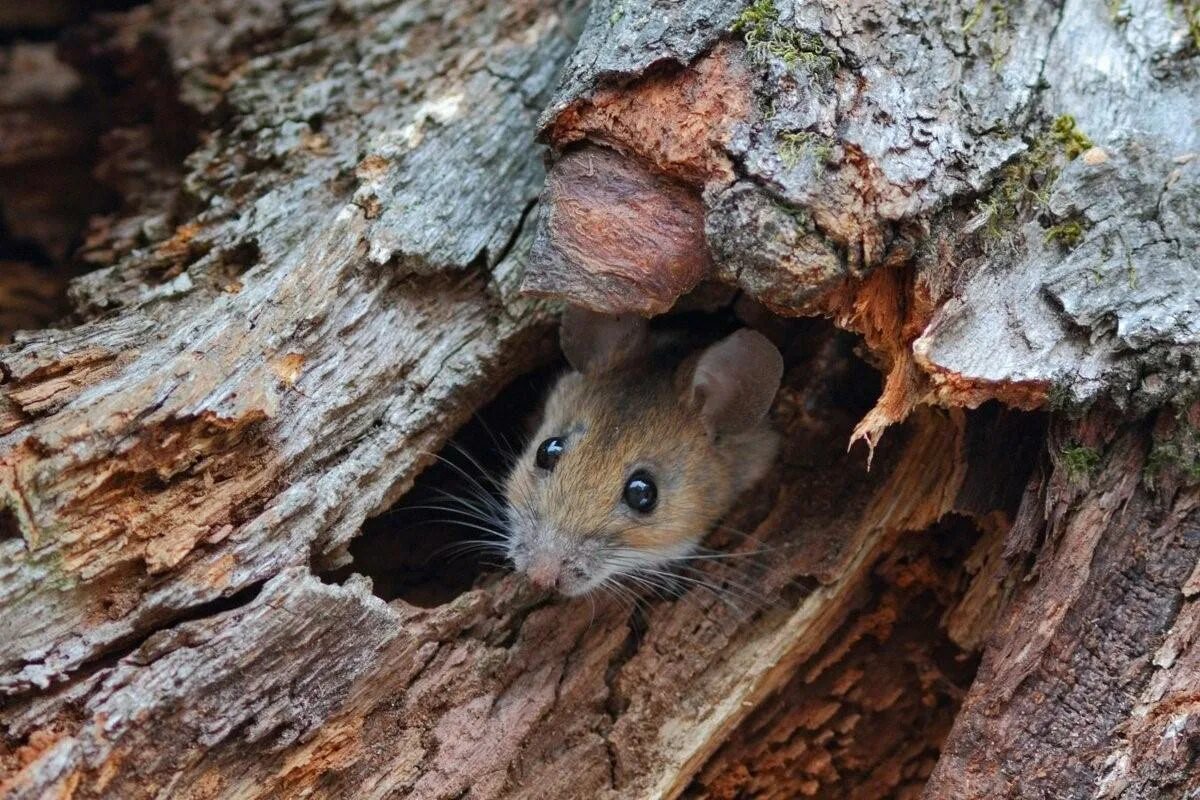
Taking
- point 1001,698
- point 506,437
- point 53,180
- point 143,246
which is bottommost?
point 1001,698

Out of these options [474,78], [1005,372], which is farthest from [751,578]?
[474,78]

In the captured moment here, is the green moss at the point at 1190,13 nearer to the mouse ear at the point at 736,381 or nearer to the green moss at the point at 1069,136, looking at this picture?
the green moss at the point at 1069,136

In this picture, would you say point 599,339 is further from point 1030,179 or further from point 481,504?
point 1030,179

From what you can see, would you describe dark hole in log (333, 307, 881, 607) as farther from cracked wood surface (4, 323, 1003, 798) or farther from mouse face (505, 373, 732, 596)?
mouse face (505, 373, 732, 596)

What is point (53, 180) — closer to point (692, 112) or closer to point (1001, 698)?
point (692, 112)

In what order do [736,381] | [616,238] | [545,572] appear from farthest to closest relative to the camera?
[736,381] → [545,572] → [616,238]

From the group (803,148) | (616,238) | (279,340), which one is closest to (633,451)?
(616,238)
